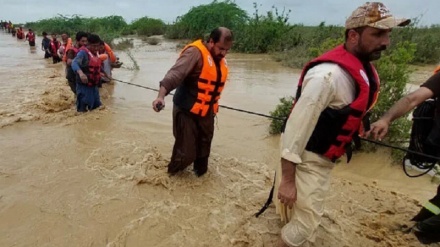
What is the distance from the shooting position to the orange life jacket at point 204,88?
3.54m

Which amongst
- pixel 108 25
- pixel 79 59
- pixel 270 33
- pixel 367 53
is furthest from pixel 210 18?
pixel 367 53

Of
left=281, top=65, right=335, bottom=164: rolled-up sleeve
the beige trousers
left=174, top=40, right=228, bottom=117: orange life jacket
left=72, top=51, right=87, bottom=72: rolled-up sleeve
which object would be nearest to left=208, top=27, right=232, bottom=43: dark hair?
left=174, top=40, right=228, bottom=117: orange life jacket

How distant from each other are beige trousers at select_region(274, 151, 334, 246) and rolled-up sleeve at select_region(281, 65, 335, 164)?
220 millimetres

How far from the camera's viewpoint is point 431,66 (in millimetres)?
13953

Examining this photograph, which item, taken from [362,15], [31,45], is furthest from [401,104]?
[31,45]

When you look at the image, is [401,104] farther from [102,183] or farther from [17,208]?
[17,208]

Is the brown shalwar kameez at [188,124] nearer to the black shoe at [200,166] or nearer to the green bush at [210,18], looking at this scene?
the black shoe at [200,166]

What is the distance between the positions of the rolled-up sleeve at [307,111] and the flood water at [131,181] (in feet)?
4.52

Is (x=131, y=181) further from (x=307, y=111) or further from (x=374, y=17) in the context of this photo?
(x=374, y=17)

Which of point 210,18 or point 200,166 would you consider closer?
point 200,166

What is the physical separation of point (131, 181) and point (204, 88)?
1487mm

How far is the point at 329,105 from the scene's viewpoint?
7.02 ft

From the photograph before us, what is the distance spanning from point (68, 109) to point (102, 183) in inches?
144

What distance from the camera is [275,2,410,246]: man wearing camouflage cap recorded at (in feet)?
6.75
